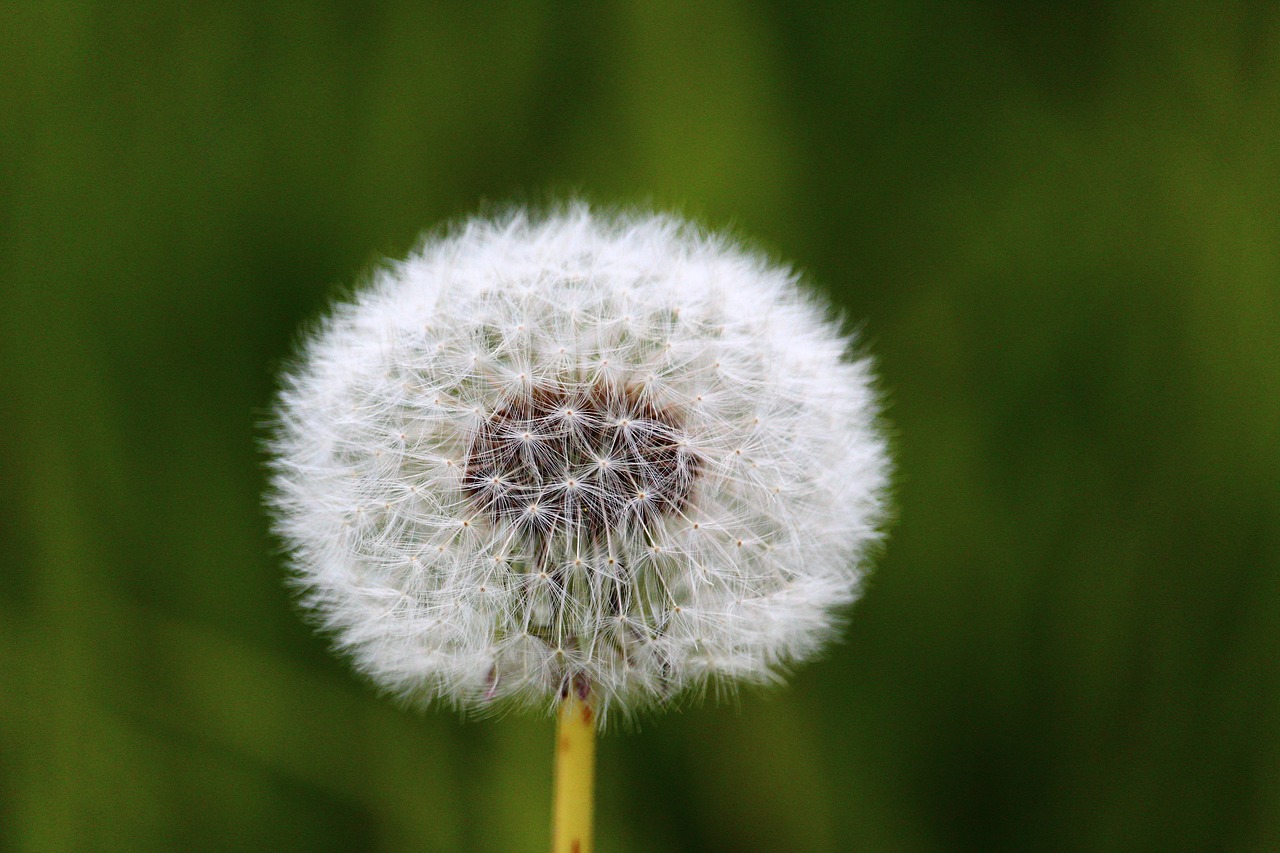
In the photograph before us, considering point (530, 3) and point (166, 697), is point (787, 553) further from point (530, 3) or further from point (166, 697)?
point (530, 3)

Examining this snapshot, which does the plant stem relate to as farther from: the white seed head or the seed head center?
the seed head center

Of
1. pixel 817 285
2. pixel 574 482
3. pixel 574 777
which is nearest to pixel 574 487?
pixel 574 482

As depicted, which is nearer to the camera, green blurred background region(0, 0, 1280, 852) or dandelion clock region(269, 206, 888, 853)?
dandelion clock region(269, 206, 888, 853)

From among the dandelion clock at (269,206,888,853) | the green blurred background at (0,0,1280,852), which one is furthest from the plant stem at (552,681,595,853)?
the green blurred background at (0,0,1280,852)

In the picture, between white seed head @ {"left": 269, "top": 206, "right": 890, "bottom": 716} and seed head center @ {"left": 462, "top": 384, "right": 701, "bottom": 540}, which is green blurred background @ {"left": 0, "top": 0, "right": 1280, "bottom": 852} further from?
seed head center @ {"left": 462, "top": 384, "right": 701, "bottom": 540}

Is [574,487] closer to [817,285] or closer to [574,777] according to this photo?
[574,777]

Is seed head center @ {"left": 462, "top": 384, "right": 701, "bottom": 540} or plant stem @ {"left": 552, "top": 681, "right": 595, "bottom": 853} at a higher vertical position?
seed head center @ {"left": 462, "top": 384, "right": 701, "bottom": 540}

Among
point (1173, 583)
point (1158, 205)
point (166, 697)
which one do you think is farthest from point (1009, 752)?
point (166, 697)

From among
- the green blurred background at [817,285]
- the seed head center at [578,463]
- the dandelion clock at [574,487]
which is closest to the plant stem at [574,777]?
the dandelion clock at [574,487]
